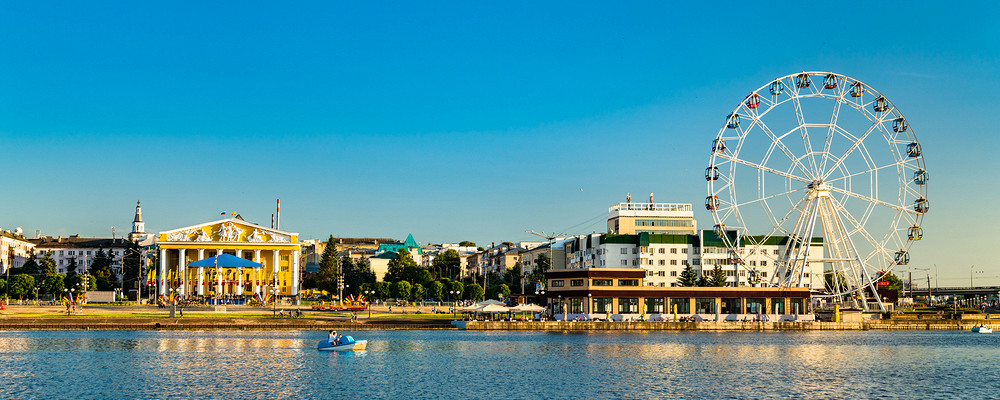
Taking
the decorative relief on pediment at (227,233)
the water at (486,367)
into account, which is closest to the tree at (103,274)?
the decorative relief on pediment at (227,233)

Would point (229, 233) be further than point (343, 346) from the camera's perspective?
Yes

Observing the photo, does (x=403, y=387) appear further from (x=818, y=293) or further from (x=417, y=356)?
(x=818, y=293)

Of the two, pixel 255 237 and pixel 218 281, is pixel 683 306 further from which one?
pixel 255 237

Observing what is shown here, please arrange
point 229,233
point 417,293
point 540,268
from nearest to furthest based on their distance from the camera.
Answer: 1. point 417,293
2. point 540,268
3. point 229,233

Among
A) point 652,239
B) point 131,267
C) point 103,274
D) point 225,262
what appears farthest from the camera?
point 131,267

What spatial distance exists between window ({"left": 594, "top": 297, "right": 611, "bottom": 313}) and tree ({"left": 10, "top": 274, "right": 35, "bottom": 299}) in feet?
298

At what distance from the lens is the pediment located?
187125mm

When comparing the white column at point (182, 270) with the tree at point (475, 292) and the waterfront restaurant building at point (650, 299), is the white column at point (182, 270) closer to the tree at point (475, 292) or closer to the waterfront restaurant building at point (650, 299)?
the tree at point (475, 292)

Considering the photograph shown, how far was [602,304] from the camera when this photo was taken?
122 m

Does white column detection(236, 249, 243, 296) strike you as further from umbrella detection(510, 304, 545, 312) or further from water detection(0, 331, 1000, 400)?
water detection(0, 331, 1000, 400)

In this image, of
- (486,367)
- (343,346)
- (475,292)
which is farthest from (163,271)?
(486,367)

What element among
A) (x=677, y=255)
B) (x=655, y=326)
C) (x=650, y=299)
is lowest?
(x=655, y=326)

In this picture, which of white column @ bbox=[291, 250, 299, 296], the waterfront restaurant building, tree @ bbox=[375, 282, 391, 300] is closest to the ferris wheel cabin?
the waterfront restaurant building

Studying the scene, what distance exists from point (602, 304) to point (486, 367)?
177ft
